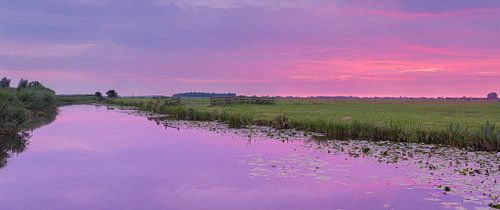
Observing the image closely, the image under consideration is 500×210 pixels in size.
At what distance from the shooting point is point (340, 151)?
24859mm

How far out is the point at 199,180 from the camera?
17.4m

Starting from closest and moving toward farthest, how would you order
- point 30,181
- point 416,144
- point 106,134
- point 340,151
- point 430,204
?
point 430,204, point 30,181, point 340,151, point 416,144, point 106,134

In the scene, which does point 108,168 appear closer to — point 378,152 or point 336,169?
point 336,169

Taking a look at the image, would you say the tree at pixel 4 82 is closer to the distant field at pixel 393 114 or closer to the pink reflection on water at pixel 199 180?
the distant field at pixel 393 114

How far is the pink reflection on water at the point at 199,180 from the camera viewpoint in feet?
44.9

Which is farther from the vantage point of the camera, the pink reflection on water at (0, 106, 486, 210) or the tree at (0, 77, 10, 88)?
the tree at (0, 77, 10, 88)

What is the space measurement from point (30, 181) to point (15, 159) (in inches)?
275

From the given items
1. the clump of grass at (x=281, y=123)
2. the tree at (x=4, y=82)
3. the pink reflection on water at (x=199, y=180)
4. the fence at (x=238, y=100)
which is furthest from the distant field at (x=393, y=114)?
the tree at (x=4, y=82)

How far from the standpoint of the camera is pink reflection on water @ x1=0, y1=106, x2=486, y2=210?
44.9ft

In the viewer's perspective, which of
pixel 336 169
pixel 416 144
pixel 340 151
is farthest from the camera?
pixel 416 144

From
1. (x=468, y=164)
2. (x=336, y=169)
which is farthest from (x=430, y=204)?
(x=468, y=164)

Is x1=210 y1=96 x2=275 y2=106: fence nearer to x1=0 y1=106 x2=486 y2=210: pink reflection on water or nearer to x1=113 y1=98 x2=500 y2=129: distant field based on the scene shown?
x1=113 y1=98 x2=500 y2=129: distant field

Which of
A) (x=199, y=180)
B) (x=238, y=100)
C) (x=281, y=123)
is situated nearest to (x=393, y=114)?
(x=281, y=123)

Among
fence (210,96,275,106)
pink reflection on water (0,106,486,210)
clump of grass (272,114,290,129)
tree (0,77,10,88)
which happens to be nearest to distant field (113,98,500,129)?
clump of grass (272,114,290,129)
